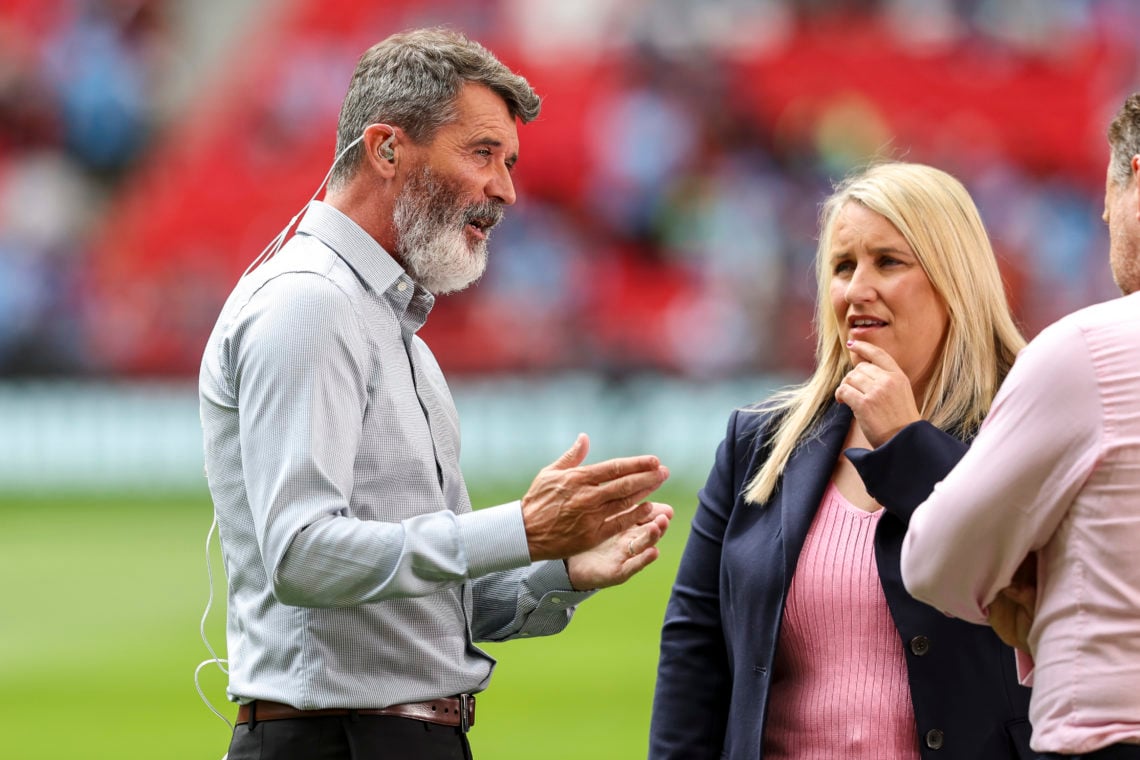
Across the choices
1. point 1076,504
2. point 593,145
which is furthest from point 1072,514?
point 593,145

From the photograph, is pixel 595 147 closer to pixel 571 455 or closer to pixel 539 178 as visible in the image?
pixel 539 178

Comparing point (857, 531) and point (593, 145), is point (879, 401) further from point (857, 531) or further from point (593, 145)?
point (593, 145)

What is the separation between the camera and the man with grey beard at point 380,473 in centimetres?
261

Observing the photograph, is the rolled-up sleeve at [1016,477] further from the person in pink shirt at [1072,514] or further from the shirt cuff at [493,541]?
the shirt cuff at [493,541]

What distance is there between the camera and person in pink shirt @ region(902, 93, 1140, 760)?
216cm

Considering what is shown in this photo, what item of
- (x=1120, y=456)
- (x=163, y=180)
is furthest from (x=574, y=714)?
(x=163, y=180)

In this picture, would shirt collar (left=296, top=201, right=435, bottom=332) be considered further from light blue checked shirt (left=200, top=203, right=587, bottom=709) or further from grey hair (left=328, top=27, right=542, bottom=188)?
grey hair (left=328, top=27, right=542, bottom=188)

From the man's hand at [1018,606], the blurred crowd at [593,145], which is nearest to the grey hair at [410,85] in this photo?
the man's hand at [1018,606]

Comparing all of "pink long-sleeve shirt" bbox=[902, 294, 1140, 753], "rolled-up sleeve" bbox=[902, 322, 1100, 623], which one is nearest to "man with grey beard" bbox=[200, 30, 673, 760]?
"rolled-up sleeve" bbox=[902, 322, 1100, 623]

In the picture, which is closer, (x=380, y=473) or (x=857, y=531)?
(x=380, y=473)

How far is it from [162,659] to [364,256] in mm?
7605

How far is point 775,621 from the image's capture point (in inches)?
118

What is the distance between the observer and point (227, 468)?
280 centimetres

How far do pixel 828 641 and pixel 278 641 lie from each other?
1.04m
